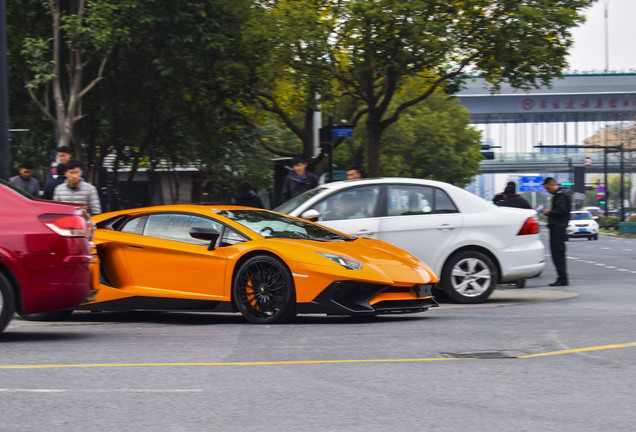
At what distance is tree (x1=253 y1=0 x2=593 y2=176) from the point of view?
20.4 metres

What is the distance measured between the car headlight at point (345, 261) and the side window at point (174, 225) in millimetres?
1219

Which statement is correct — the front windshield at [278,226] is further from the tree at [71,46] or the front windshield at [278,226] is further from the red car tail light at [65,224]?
the tree at [71,46]

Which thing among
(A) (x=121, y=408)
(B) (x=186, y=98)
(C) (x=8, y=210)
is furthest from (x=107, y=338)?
(B) (x=186, y=98)

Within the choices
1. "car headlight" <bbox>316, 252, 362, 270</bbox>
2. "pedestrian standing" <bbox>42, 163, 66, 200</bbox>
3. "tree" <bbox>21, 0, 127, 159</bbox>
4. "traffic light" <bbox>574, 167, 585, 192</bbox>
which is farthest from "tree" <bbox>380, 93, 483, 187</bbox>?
"car headlight" <bbox>316, 252, 362, 270</bbox>

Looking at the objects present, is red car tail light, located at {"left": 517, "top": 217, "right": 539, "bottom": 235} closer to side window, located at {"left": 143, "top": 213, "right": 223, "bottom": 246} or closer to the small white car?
side window, located at {"left": 143, "top": 213, "right": 223, "bottom": 246}

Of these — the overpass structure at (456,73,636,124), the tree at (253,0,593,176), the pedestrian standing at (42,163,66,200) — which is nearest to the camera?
the pedestrian standing at (42,163,66,200)

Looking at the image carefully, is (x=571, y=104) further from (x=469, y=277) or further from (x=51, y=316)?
(x=51, y=316)

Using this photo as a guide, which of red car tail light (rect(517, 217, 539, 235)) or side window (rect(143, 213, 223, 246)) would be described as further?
red car tail light (rect(517, 217, 539, 235))

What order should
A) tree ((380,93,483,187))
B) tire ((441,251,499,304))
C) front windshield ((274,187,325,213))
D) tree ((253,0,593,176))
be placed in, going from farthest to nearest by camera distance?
tree ((380,93,483,187)) < tree ((253,0,593,176)) < front windshield ((274,187,325,213)) < tire ((441,251,499,304))

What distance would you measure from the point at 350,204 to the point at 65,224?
4661 millimetres

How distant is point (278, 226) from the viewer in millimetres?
9672

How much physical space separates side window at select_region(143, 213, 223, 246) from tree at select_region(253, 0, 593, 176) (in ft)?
37.4

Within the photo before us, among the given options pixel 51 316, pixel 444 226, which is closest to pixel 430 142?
pixel 444 226

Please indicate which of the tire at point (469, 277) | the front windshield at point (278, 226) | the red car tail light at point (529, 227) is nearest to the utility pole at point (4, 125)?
the front windshield at point (278, 226)
